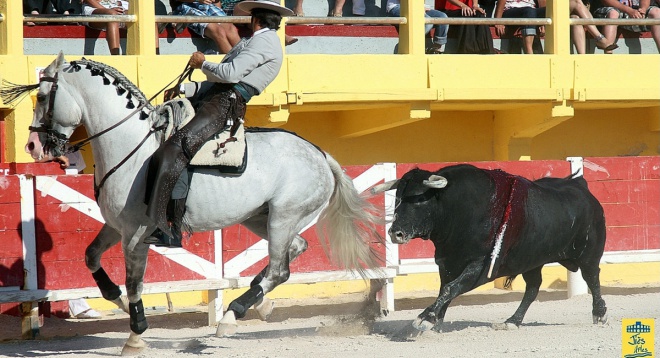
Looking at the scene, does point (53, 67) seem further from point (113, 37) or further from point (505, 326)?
point (505, 326)

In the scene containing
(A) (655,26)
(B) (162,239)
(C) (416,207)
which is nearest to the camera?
(B) (162,239)

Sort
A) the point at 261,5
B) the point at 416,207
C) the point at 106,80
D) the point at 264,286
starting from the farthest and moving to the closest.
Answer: the point at 416,207
the point at 264,286
the point at 261,5
the point at 106,80

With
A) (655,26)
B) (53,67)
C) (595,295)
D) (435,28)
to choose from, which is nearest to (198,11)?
(435,28)

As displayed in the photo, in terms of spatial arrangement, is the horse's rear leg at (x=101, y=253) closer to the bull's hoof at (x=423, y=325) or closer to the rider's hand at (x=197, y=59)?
the rider's hand at (x=197, y=59)

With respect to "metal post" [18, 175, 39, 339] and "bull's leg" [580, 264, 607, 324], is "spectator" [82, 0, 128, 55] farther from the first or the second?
"bull's leg" [580, 264, 607, 324]

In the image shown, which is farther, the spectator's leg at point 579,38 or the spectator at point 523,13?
the spectator's leg at point 579,38

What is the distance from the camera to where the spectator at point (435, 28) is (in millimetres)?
11959

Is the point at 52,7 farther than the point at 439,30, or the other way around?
the point at 439,30

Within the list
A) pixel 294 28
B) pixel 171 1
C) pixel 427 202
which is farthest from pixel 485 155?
pixel 427 202

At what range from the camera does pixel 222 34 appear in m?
10.9

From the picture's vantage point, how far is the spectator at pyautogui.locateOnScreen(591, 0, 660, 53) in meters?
12.9

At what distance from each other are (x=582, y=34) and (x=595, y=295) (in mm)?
5134

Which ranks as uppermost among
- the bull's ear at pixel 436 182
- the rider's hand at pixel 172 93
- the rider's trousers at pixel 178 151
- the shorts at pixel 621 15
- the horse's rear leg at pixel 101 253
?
the shorts at pixel 621 15

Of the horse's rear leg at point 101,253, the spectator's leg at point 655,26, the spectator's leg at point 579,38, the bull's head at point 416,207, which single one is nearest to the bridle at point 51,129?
the horse's rear leg at point 101,253
